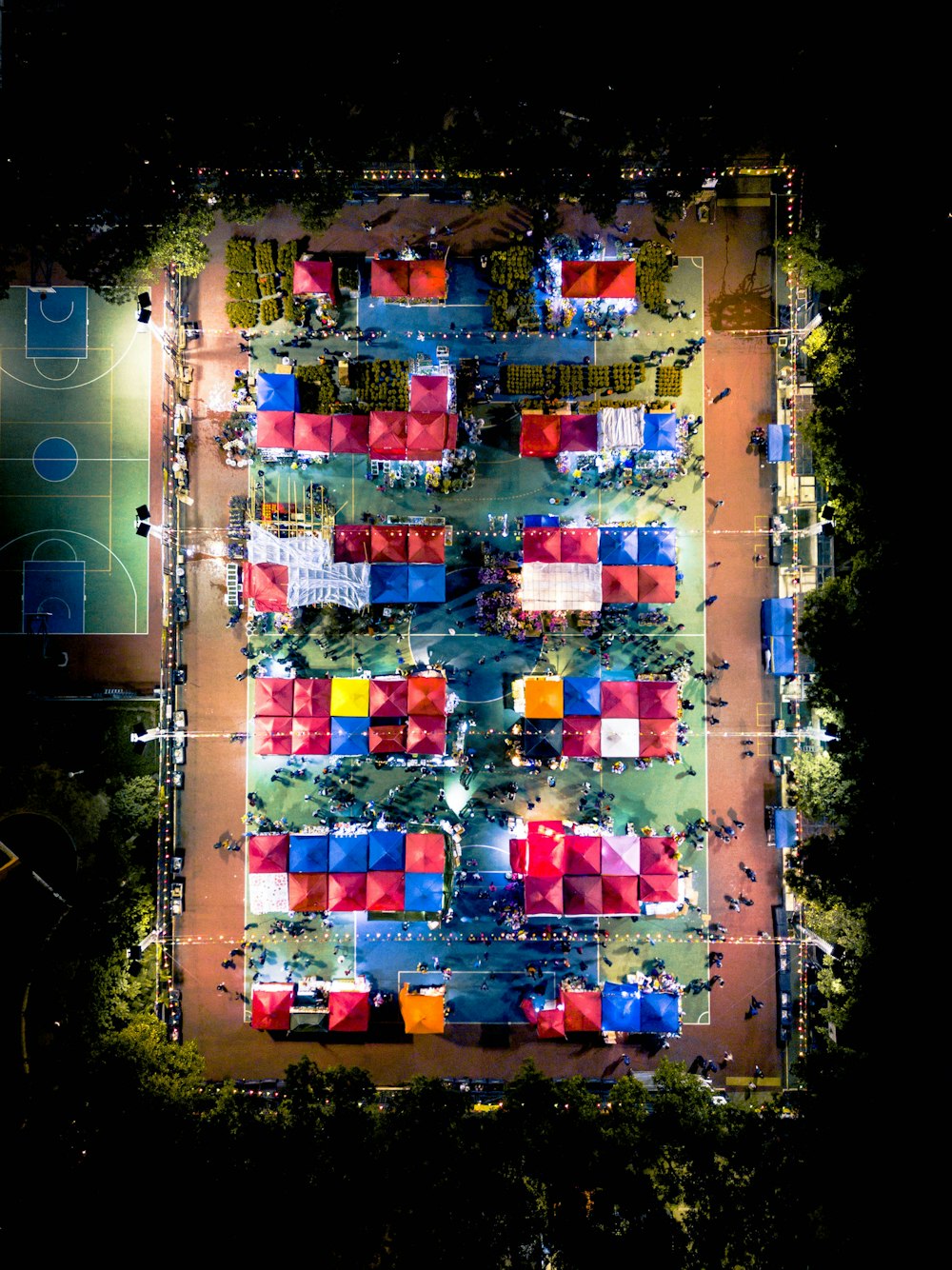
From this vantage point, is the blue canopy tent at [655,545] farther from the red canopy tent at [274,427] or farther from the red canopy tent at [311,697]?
the red canopy tent at [274,427]

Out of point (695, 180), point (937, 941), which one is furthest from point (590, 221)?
point (937, 941)

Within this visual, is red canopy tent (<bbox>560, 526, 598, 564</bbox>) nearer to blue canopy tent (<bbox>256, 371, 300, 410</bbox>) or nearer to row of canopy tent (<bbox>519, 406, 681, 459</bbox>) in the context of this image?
row of canopy tent (<bbox>519, 406, 681, 459</bbox>)

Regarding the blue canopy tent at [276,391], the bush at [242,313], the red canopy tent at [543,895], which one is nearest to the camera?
the red canopy tent at [543,895]

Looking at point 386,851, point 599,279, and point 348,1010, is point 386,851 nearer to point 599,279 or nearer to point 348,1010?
point 348,1010

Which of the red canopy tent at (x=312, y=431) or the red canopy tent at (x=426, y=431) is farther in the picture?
the red canopy tent at (x=312, y=431)

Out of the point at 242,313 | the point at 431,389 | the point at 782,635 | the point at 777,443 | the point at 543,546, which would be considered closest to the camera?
the point at 543,546

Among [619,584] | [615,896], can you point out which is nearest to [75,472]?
[619,584]

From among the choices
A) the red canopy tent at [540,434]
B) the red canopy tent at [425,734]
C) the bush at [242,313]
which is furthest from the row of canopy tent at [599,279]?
the red canopy tent at [425,734]
